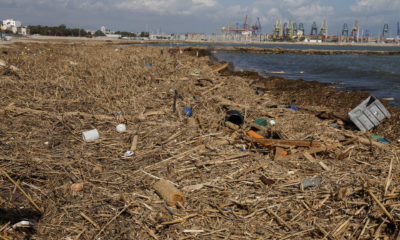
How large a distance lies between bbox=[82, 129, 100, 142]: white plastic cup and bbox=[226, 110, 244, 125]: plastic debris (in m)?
2.85

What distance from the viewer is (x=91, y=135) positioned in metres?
4.91

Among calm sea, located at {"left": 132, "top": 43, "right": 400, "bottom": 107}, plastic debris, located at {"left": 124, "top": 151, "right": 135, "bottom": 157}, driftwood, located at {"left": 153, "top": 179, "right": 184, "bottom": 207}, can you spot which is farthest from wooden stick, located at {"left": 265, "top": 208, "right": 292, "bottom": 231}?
calm sea, located at {"left": 132, "top": 43, "right": 400, "bottom": 107}

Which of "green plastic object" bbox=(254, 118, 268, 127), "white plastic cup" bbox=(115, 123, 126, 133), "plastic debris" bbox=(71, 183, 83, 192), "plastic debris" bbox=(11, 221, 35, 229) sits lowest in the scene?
"plastic debris" bbox=(11, 221, 35, 229)

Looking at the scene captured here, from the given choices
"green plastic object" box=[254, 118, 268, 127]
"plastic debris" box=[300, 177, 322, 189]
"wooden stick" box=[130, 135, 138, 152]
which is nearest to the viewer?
"plastic debris" box=[300, 177, 322, 189]

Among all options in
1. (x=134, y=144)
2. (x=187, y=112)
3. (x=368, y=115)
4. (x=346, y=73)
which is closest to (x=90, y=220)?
(x=134, y=144)

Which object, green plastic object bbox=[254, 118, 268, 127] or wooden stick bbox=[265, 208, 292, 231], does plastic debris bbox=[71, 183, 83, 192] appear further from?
green plastic object bbox=[254, 118, 268, 127]

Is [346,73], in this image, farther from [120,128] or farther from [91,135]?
[91,135]

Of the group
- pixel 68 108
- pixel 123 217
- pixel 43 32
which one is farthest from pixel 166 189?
pixel 43 32

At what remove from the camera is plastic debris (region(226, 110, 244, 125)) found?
6069 mm

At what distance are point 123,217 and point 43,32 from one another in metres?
99.0

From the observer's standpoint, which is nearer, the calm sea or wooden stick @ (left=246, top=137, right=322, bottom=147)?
wooden stick @ (left=246, top=137, right=322, bottom=147)

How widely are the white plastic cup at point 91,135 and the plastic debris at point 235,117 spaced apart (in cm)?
285

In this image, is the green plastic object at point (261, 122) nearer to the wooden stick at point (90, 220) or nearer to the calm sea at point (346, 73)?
the wooden stick at point (90, 220)

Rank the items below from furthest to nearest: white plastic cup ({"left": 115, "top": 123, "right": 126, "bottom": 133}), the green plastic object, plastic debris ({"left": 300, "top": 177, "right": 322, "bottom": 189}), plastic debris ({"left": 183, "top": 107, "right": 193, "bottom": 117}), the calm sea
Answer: the calm sea, plastic debris ({"left": 183, "top": 107, "right": 193, "bottom": 117}), the green plastic object, white plastic cup ({"left": 115, "top": 123, "right": 126, "bottom": 133}), plastic debris ({"left": 300, "top": 177, "right": 322, "bottom": 189})
